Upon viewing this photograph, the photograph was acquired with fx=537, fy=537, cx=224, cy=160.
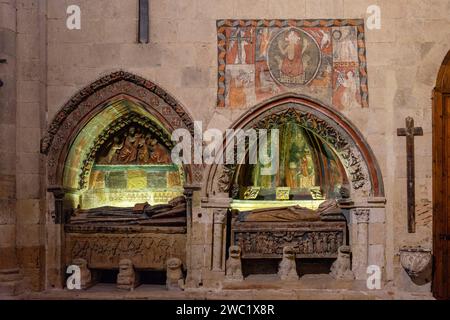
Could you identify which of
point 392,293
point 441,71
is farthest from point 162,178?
point 441,71

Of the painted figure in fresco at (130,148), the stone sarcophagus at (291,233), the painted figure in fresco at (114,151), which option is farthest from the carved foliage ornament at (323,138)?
the painted figure in fresco at (114,151)

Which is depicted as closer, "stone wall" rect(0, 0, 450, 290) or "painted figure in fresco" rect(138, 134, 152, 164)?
"stone wall" rect(0, 0, 450, 290)

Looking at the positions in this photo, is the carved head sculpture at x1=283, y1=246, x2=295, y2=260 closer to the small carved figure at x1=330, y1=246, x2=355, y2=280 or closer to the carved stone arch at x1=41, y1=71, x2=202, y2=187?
the small carved figure at x1=330, y1=246, x2=355, y2=280

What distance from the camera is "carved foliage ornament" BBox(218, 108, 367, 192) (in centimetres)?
679

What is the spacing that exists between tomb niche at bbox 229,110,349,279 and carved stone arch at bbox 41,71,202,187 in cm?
98

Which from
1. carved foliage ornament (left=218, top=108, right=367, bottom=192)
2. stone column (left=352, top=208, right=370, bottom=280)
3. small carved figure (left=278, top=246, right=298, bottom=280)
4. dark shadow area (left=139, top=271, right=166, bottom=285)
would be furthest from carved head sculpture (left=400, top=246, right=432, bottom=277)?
dark shadow area (left=139, top=271, right=166, bottom=285)

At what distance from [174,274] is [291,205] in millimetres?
1871

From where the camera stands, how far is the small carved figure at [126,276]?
6.72 metres

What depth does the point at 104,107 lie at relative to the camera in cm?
693

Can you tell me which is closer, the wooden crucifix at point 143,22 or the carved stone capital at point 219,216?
the carved stone capital at point 219,216

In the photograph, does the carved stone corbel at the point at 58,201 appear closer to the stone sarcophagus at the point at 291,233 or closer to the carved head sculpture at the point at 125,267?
the carved head sculpture at the point at 125,267

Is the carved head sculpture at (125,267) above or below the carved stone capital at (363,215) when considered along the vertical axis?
below

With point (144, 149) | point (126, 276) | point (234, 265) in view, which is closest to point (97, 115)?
point (144, 149)

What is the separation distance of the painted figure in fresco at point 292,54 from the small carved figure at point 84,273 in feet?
11.6
